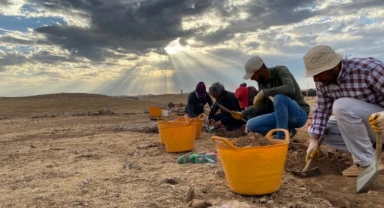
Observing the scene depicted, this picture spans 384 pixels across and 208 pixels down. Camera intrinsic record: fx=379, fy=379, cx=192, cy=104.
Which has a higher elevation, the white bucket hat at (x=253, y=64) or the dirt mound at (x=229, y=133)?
the white bucket hat at (x=253, y=64)

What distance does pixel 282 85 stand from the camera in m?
4.47

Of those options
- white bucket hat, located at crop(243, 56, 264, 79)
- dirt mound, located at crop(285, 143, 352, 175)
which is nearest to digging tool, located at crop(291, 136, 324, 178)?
dirt mound, located at crop(285, 143, 352, 175)

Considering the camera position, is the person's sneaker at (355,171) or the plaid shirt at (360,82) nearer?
the plaid shirt at (360,82)

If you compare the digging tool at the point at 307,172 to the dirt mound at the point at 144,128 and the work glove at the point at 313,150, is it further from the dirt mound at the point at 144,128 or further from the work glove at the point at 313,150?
the dirt mound at the point at 144,128

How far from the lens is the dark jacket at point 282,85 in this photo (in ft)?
14.3

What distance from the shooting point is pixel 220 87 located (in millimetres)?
6582

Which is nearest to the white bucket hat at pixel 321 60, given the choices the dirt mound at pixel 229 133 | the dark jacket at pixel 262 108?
the dark jacket at pixel 262 108

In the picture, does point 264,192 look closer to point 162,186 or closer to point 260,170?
point 260,170

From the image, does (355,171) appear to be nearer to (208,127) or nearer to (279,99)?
(279,99)

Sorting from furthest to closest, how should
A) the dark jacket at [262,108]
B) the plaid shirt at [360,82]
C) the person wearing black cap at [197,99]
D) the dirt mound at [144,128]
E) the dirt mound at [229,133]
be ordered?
1. the dirt mound at [144,128]
2. the person wearing black cap at [197,99]
3. the dirt mound at [229,133]
4. the dark jacket at [262,108]
5. the plaid shirt at [360,82]

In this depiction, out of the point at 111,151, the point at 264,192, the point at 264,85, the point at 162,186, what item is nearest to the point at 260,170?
the point at 264,192

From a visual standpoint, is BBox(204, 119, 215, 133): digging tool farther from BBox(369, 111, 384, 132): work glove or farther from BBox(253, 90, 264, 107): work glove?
BBox(369, 111, 384, 132): work glove

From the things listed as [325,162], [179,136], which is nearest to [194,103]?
[179,136]

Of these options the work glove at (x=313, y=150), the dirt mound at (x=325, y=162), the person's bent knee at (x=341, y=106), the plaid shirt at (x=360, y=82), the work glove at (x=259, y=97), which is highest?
the plaid shirt at (x=360, y=82)
